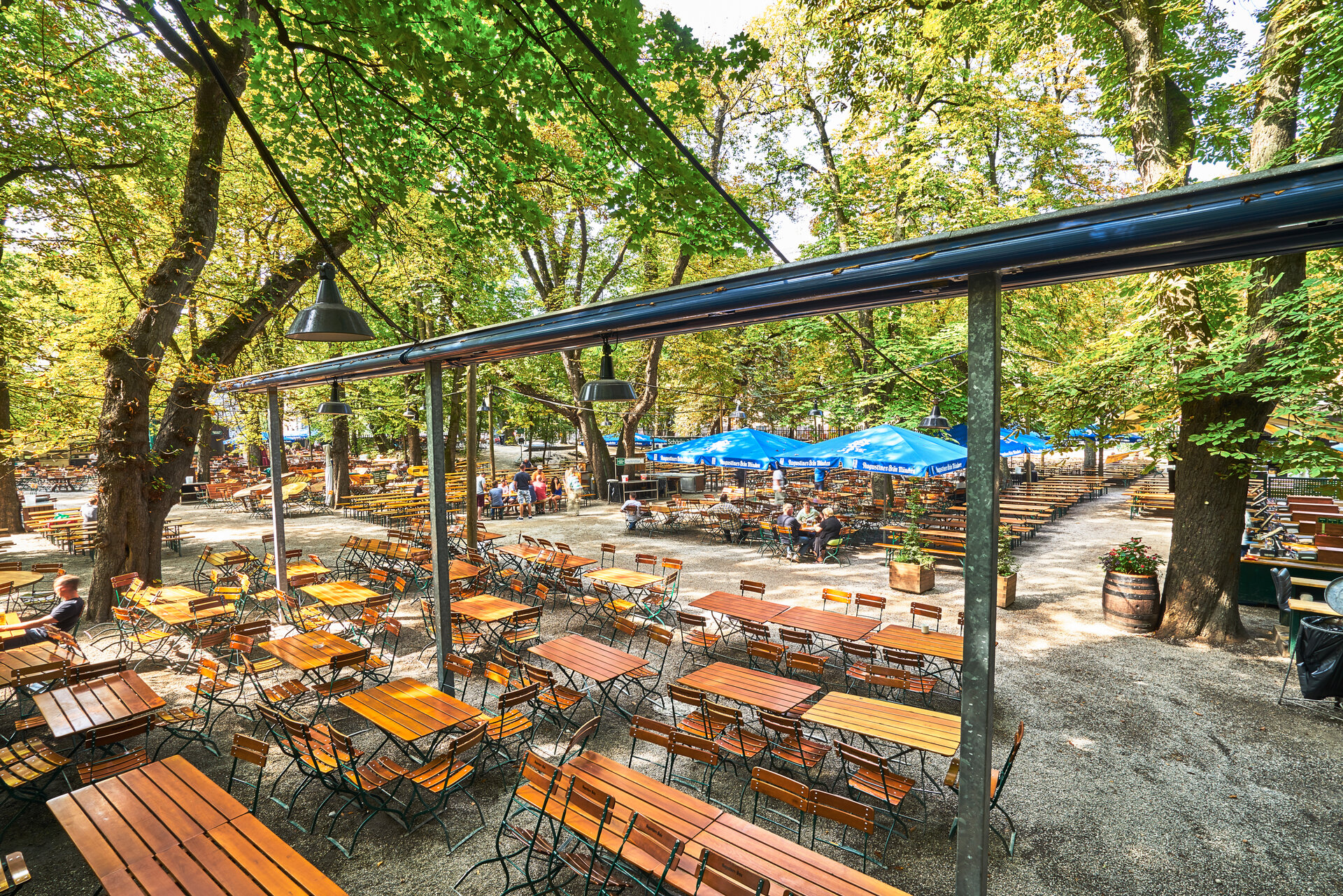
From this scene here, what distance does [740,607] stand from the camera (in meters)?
8.36

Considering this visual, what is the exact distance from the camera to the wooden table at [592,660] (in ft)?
20.6

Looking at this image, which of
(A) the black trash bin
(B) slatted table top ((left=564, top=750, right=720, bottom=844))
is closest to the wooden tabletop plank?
(B) slatted table top ((left=564, top=750, right=720, bottom=844))

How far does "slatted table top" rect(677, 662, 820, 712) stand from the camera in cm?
573

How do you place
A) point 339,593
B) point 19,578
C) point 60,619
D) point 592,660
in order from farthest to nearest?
point 19,578
point 339,593
point 60,619
point 592,660

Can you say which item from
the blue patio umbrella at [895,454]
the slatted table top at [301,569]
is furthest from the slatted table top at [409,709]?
the blue patio umbrella at [895,454]

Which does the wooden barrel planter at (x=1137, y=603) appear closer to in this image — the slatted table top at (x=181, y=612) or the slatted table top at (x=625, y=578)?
the slatted table top at (x=625, y=578)

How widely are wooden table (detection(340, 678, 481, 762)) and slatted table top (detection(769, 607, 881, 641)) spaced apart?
13.1ft

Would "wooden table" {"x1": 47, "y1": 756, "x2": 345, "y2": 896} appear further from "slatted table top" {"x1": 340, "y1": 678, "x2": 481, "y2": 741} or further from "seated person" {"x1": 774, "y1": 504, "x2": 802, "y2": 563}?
"seated person" {"x1": 774, "y1": 504, "x2": 802, "y2": 563}

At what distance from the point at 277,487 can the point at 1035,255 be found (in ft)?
39.1

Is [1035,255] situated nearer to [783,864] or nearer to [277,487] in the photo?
[783,864]

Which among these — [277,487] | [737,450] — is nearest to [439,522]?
[277,487]

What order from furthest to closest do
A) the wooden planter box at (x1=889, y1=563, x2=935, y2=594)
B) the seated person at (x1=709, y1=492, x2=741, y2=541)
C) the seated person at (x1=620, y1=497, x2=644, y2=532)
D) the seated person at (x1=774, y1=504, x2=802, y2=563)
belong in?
the seated person at (x1=620, y1=497, x2=644, y2=532) → the seated person at (x1=709, y1=492, x2=741, y2=541) → the seated person at (x1=774, y1=504, x2=802, y2=563) → the wooden planter box at (x1=889, y1=563, x2=935, y2=594)

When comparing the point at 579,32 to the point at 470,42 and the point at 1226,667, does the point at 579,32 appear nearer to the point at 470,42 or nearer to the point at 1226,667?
the point at 470,42

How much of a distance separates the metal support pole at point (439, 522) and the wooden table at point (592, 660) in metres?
1.04
